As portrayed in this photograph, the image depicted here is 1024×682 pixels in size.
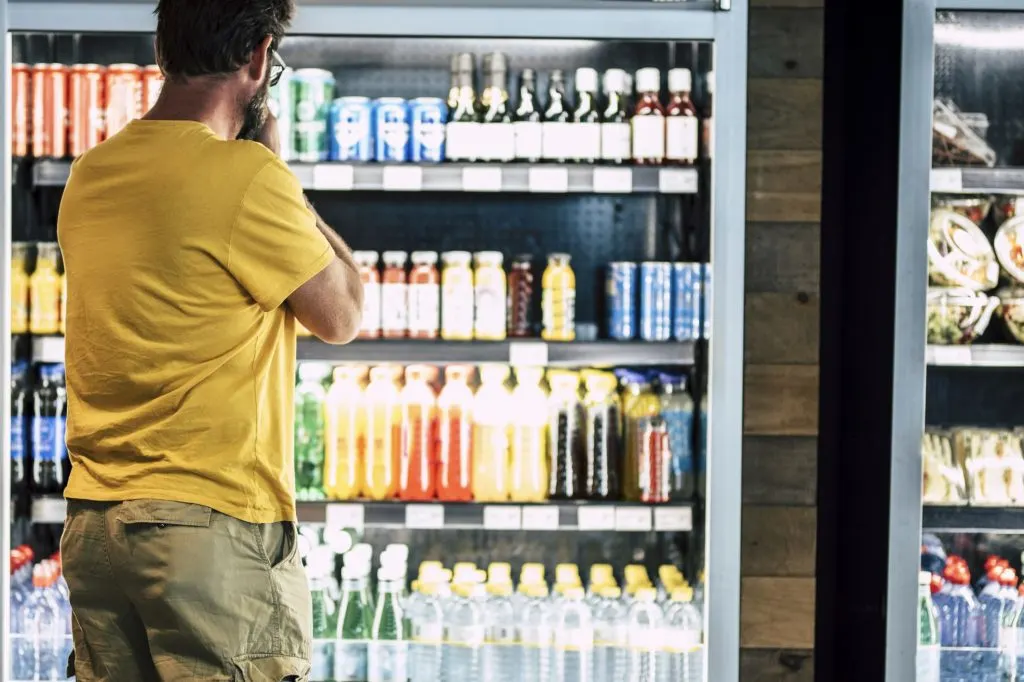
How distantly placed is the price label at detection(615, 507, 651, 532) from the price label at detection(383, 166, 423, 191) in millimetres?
899

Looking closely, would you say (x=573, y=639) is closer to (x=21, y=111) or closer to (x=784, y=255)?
(x=784, y=255)

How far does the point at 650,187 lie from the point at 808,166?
0.41 meters

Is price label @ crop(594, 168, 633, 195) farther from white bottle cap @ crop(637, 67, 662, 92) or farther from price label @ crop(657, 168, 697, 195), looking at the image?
white bottle cap @ crop(637, 67, 662, 92)

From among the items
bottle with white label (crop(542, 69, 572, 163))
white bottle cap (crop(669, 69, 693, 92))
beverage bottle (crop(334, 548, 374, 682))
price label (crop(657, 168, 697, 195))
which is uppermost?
white bottle cap (crop(669, 69, 693, 92))

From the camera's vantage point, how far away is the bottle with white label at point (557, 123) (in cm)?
253

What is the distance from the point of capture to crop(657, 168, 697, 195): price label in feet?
7.86

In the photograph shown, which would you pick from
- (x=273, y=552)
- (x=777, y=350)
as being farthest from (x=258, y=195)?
(x=777, y=350)

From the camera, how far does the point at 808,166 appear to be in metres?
2.49

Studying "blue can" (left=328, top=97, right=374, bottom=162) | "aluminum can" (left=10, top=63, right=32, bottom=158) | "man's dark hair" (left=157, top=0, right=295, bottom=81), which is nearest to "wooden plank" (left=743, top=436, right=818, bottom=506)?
"blue can" (left=328, top=97, right=374, bottom=162)

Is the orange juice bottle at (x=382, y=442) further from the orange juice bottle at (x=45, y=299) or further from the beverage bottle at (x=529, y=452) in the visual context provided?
the orange juice bottle at (x=45, y=299)

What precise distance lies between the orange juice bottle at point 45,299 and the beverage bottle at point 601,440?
132 centimetres

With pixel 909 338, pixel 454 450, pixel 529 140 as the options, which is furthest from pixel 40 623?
pixel 909 338

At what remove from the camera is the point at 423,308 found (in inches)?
101

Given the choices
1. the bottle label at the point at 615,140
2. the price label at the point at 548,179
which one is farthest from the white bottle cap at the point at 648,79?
the price label at the point at 548,179
